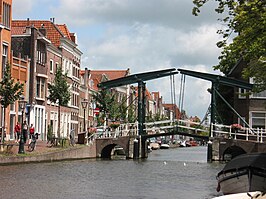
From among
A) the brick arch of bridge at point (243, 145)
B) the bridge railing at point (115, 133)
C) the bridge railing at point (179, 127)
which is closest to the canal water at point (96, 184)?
the brick arch of bridge at point (243, 145)

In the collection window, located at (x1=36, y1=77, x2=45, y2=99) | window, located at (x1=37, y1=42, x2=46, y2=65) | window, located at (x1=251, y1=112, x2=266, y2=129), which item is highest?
window, located at (x1=37, y1=42, x2=46, y2=65)

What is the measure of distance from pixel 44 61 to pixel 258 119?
2147 cm

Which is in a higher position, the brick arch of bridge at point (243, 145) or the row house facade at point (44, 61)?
the row house facade at point (44, 61)

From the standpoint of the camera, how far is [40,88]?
60.3 metres

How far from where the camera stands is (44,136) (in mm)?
61250

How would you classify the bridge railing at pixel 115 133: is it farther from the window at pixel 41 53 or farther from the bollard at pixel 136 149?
the window at pixel 41 53

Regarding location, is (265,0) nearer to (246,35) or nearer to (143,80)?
(246,35)

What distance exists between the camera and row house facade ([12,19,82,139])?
58594 millimetres

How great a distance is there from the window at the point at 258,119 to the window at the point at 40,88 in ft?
65.4

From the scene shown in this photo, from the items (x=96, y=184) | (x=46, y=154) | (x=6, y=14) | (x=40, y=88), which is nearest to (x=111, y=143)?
(x=40, y=88)

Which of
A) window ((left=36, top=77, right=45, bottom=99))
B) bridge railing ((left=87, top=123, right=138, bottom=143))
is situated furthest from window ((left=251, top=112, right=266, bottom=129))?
window ((left=36, top=77, right=45, bottom=99))

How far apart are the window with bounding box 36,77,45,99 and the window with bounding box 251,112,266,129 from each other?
19920 millimetres

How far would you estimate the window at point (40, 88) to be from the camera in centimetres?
5981

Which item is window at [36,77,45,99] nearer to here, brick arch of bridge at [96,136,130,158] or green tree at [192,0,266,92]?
brick arch of bridge at [96,136,130,158]
